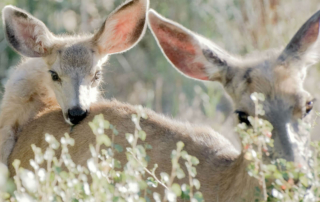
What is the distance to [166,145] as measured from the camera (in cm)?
465

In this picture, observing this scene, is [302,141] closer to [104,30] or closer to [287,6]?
[104,30]

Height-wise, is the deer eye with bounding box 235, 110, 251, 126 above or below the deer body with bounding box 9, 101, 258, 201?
above

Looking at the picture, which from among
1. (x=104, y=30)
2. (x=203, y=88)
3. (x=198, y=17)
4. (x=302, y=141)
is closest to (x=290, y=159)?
(x=302, y=141)

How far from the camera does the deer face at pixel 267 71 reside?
12.1 ft

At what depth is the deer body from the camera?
4.23 metres

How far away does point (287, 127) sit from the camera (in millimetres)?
3662

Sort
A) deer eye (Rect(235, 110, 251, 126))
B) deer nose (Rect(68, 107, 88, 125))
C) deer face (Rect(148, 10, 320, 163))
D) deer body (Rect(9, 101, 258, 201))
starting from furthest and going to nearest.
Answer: deer nose (Rect(68, 107, 88, 125)) < deer body (Rect(9, 101, 258, 201)) < deer eye (Rect(235, 110, 251, 126)) < deer face (Rect(148, 10, 320, 163))

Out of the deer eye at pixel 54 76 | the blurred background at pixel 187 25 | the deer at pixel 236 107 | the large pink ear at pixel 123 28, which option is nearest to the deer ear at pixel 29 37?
the deer eye at pixel 54 76

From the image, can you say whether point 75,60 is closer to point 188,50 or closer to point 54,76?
point 54,76

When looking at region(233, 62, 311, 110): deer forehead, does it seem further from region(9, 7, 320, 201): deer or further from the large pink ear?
the large pink ear

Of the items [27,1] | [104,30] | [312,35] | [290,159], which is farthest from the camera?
[27,1]

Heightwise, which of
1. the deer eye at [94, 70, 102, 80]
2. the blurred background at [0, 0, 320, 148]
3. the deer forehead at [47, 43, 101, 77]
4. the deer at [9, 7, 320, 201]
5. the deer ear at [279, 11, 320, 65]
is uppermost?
the deer ear at [279, 11, 320, 65]

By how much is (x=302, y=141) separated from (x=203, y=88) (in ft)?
15.7

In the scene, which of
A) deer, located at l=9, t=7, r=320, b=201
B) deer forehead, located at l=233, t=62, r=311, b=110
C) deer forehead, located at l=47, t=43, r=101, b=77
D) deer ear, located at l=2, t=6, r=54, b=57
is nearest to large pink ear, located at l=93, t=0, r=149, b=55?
deer forehead, located at l=47, t=43, r=101, b=77
